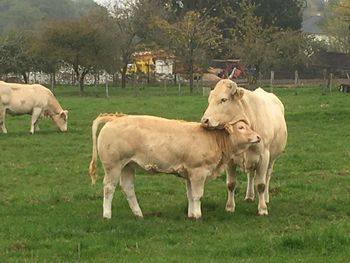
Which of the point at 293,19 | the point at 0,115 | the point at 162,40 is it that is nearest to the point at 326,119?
the point at 0,115

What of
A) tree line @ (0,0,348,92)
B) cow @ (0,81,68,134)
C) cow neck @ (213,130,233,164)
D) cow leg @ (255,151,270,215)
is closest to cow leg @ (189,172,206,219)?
cow neck @ (213,130,233,164)

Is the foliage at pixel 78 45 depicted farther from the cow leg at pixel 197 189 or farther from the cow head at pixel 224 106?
the cow leg at pixel 197 189

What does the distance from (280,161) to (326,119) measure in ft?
32.0

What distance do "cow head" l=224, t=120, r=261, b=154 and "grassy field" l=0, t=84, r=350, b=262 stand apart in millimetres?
1040

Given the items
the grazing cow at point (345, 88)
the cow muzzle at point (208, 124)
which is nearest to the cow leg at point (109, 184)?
the cow muzzle at point (208, 124)

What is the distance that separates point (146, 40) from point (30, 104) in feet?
120

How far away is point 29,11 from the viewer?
111438mm

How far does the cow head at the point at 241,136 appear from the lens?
10.0 m

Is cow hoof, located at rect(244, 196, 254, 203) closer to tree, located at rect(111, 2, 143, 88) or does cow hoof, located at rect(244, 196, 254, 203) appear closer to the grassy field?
the grassy field

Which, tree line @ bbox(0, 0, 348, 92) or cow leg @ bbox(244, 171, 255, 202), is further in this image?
tree line @ bbox(0, 0, 348, 92)

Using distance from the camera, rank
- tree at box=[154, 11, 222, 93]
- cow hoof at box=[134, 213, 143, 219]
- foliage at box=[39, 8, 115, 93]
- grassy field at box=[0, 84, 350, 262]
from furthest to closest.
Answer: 1. tree at box=[154, 11, 222, 93]
2. foliage at box=[39, 8, 115, 93]
3. cow hoof at box=[134, 213, 143, 219]
4. grassy field at box=[0, 84, 350, 262]

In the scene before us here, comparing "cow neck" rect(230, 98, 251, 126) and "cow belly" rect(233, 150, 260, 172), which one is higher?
"cow neck" rect(230, 98, 251, 126)

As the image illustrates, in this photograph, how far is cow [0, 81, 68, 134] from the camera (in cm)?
2297

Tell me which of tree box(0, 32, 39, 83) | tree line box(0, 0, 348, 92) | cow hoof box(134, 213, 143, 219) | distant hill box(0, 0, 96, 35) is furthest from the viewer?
distant hill box(0, 0, 96, 35)
